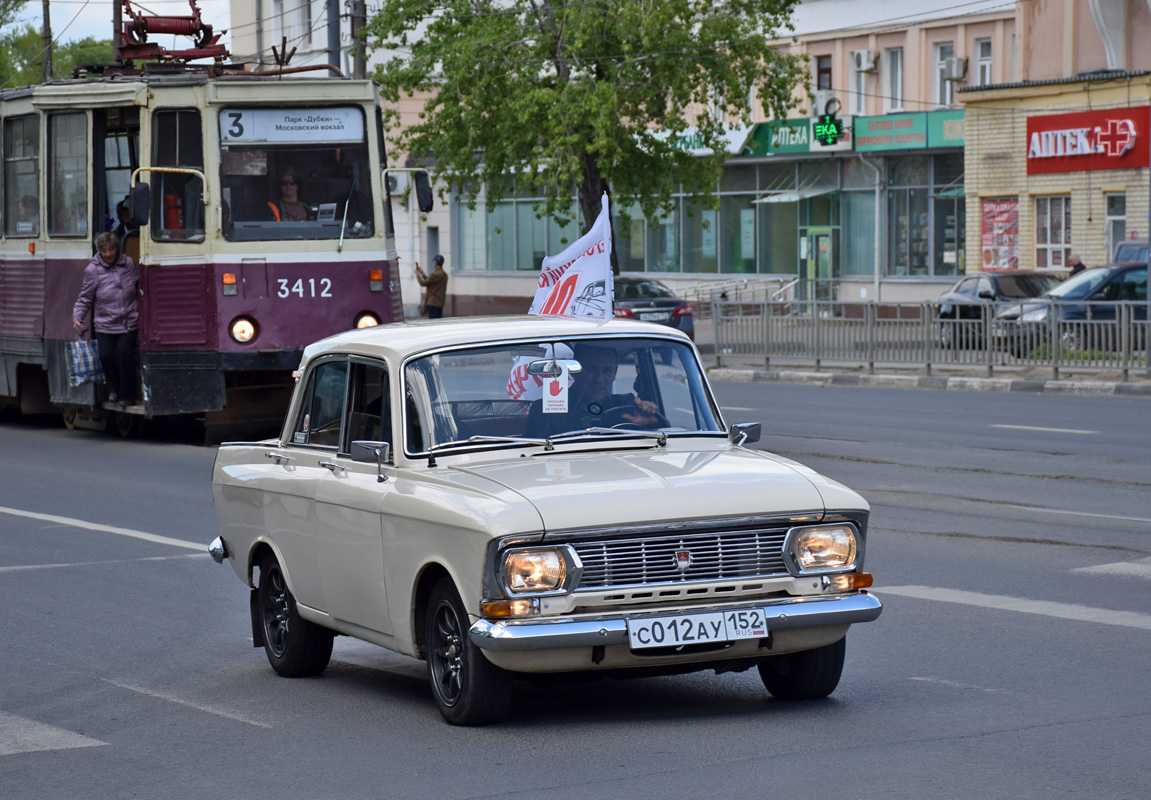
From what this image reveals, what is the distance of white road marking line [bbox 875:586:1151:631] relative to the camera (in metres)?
8.92

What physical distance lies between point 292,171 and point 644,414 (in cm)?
1118

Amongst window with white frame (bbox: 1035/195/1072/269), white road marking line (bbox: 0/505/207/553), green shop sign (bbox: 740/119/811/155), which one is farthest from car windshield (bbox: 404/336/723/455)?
green shop sign (bbox: 740/119/811/155)

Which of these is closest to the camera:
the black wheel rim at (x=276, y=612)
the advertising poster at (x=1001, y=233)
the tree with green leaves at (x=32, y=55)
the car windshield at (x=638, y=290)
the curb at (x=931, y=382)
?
the black wheel rim at (x=276, y=612)

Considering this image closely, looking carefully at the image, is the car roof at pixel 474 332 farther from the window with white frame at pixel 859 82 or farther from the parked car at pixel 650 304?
the window with white frame at pixel 859 82

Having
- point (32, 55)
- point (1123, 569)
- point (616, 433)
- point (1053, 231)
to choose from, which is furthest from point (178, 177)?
point (32, 55)

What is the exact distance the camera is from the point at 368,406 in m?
7.58

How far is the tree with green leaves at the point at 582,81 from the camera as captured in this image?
36906 millimetres

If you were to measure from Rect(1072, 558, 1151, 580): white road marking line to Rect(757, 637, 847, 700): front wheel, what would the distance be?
379 centimetres

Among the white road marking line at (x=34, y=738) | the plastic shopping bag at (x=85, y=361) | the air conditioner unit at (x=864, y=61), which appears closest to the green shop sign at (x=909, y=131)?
the air conditioner unit at (x=864, y=61)

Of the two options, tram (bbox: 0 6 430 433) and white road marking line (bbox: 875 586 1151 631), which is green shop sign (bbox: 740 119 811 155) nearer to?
tram (bbox: 0 6 430 433)

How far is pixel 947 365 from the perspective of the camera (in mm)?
29219

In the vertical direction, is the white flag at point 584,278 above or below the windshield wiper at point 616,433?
above

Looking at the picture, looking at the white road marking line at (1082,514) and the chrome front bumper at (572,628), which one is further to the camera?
the white road marking line at (1082,514)

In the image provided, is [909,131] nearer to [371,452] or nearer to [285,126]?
[285,126]
